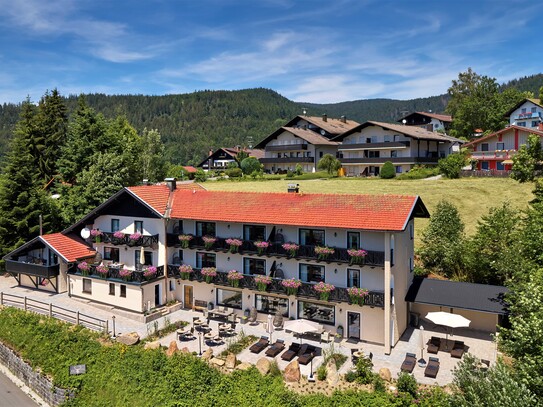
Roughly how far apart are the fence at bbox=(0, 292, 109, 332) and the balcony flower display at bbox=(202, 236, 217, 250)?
818 centimetres

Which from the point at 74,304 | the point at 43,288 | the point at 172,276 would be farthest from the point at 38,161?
the point at 172,276

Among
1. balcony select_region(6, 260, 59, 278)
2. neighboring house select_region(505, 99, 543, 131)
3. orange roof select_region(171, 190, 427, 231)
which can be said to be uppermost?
neighboring house select_region(505, 99, 543, 131)

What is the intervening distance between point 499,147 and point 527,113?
20672 millimetres

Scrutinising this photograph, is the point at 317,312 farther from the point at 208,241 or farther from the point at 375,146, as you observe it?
the point at 375,146

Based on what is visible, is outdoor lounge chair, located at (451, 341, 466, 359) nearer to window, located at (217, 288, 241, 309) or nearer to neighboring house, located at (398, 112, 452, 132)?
window, located at (217, 288, 241, 309)

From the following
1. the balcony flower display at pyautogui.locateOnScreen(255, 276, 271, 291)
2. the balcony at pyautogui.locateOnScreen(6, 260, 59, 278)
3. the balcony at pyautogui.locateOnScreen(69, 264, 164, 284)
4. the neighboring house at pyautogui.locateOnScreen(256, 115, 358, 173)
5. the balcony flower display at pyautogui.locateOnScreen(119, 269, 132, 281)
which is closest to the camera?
the balcony flower display at pyautogui.locateOnScreen(255, 276, 271, 291)

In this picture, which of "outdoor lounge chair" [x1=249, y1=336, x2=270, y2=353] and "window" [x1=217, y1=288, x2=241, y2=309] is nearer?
"outdoor lounge chair" [x1=249, y1=336, x2=270, y2=353]

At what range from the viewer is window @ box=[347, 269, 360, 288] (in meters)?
25.2

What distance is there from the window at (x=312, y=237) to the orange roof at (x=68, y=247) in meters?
19.0

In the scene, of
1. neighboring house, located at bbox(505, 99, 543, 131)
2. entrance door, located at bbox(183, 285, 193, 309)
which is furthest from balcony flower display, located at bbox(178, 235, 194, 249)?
neighboring house, located at bbox(505, 99, 543, 131)

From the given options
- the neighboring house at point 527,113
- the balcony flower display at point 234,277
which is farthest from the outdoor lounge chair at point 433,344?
the neighboring house at point 527,113

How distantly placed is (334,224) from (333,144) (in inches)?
1945

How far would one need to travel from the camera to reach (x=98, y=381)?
22.5m

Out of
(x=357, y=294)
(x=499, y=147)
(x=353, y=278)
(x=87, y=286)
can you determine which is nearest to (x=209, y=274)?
(x=353, y=278)
